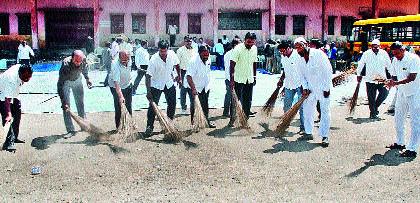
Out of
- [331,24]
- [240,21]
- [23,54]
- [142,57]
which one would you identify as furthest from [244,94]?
[331,24]

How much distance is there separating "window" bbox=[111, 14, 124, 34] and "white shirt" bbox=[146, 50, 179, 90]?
841 inches

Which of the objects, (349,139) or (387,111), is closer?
(349,139)

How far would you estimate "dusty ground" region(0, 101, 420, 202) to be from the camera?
5.37 metres

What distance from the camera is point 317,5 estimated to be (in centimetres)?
3152

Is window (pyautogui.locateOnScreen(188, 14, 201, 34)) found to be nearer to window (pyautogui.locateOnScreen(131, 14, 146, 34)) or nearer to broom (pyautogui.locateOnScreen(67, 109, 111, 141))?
window (pyautogui.locateOnScreen(131, 14, 146, 34))

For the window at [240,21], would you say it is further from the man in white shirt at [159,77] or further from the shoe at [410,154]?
the shoe at [410,154]

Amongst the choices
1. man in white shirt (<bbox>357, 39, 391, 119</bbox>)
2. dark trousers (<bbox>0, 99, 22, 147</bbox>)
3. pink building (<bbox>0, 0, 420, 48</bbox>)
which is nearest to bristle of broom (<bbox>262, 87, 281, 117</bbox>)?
man in white shirt (<bbox>357, 39, 391, 119</bbox>)

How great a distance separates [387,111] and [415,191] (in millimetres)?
5766

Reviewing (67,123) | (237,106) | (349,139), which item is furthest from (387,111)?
(67,123)

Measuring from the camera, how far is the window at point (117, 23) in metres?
29.1

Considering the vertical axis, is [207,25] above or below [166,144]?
above

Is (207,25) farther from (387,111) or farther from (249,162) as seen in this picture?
(249,162)

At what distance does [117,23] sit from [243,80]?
21529mm

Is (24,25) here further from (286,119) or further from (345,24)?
(286,119)
